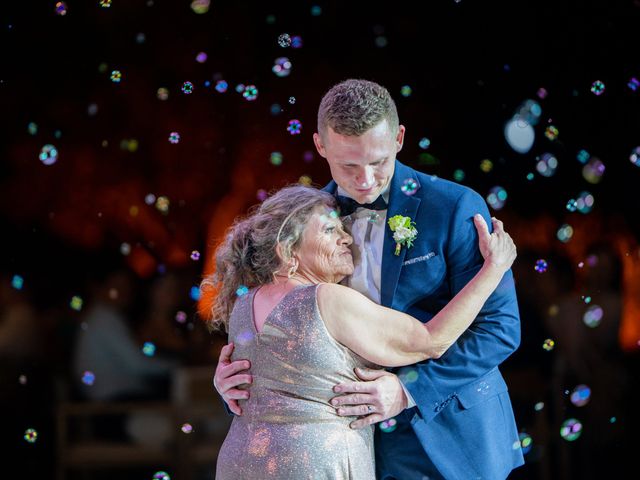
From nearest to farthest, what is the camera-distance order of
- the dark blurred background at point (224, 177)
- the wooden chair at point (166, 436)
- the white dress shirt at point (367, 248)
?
the white dress shirt at point (367, 248) < the dark blurred background at point (224, 177) < the wooden chair at point (166, 436)

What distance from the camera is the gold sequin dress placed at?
1952mm

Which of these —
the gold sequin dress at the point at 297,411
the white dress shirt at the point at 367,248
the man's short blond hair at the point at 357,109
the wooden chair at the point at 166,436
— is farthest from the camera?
the wooden chair at the point at 166,436

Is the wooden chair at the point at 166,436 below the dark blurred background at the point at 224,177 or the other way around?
below

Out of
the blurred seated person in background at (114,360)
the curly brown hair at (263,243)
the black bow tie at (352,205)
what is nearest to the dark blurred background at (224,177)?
the blurred seated person in background at (114,360)

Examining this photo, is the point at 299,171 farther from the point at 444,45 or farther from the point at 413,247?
A: the point at 413,247

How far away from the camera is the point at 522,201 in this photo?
4082mm

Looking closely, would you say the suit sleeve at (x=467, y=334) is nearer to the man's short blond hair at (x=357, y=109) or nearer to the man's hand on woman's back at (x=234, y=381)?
the man's short blond hair at (x=357, y=109)

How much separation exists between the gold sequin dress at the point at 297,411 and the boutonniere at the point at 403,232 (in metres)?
0.28

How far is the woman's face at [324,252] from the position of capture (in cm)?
219

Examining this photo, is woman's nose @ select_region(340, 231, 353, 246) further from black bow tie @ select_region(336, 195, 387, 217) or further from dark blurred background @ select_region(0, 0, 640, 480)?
dark blurred background @ select_region(0, 0, 640, 480)

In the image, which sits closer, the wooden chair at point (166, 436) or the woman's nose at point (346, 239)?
the woman's nose at point (346, 239)

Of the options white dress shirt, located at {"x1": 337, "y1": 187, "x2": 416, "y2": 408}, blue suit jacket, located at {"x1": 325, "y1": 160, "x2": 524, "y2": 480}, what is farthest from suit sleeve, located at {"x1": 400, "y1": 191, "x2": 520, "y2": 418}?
white dress shirt, located at {"x1": 337, "y1": 187, "x2": 416, "y2": 408}

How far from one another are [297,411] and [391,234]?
56 centimetres

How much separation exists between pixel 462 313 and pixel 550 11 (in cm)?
243
